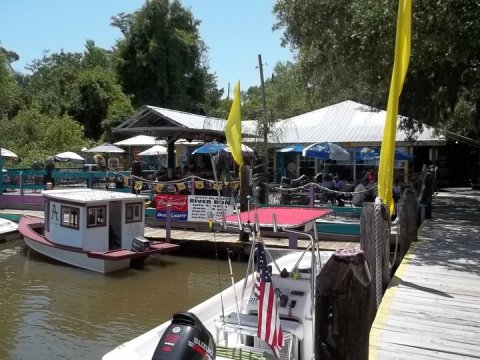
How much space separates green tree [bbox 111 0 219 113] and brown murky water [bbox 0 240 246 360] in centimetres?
3021

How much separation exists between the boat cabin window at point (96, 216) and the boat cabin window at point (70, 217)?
391 mm

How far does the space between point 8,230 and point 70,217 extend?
4139 mm

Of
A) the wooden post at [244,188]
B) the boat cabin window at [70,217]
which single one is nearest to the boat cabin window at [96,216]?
the boat cabin window at [70,217]

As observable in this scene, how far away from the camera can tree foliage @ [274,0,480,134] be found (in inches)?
445

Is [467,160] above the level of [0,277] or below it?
above

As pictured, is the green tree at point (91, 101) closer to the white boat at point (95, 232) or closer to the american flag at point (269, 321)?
the white boat at point (95, 232)

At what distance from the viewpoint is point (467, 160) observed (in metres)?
33.0

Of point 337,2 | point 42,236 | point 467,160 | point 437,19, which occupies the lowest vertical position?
point 42,236

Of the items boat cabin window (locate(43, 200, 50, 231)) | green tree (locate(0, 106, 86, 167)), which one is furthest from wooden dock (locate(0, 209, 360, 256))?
green tree (locate(0, 106, 86, 167))

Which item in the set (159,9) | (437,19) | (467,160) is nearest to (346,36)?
(437,19)

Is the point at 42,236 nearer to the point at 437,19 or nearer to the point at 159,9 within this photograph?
the point at 437,19

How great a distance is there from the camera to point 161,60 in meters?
44.1

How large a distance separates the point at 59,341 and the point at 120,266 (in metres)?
4.64

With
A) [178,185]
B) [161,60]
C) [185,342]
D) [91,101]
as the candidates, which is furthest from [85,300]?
[91,101]
